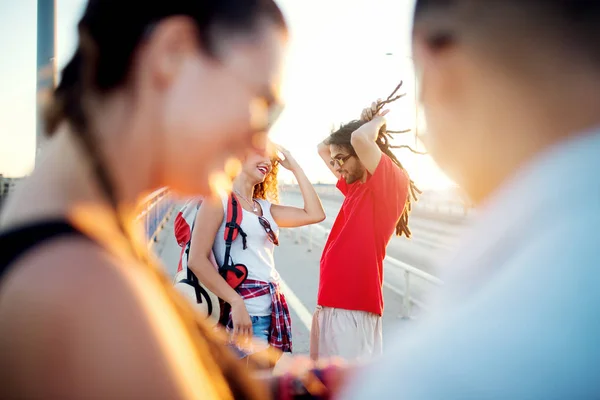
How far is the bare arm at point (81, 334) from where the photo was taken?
24.5 inches

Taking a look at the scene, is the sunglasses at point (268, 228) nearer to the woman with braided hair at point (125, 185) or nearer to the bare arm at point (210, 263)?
the bare arm at point (210, 263)

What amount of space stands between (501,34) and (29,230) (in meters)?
0.81

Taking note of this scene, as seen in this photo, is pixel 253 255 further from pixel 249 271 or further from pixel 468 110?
pixel 468 110

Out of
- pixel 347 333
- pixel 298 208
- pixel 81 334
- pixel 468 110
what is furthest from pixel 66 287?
pixel 298 208

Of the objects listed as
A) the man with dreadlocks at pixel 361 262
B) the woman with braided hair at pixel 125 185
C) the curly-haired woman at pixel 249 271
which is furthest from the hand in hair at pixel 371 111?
the woman with braided hair at pixel 125 185

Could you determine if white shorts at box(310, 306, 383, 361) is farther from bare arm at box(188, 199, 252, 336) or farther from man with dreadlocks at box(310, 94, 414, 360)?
bare arm at box(188, 199, 252, 336)

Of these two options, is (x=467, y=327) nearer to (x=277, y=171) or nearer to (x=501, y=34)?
(x=501, y=34)

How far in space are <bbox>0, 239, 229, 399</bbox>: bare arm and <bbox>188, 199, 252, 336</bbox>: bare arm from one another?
2278 millimetres

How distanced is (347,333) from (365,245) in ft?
2.14

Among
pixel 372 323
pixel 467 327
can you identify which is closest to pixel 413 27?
pixel 467 327

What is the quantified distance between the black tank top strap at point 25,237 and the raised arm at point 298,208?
3198 millimetres

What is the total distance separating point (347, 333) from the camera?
10.6 feet

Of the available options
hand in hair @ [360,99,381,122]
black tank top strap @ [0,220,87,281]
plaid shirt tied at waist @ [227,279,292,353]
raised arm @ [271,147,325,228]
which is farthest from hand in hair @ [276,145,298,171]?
black tank top strap @ [0,220,87,281]

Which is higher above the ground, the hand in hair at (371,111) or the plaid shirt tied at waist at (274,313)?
the hand in hair at (371,111)
